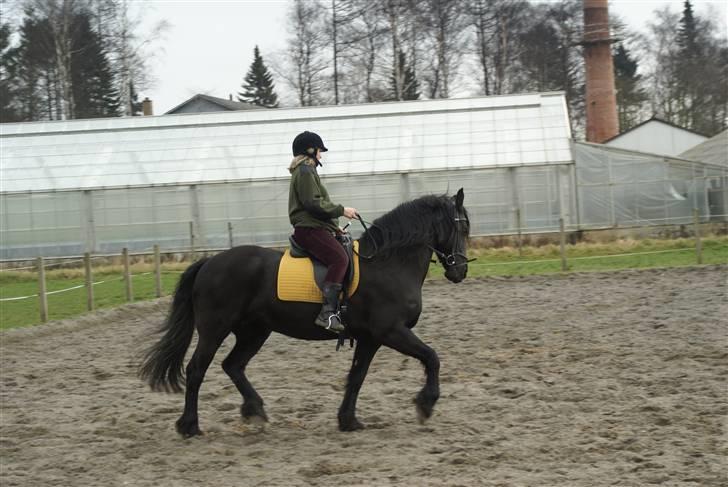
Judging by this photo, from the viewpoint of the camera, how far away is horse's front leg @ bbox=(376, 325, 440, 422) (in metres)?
6.59

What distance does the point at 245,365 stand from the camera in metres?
7.28

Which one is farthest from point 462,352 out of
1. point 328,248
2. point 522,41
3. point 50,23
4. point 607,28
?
point 522,41

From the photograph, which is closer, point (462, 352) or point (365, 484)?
point (365, 484)

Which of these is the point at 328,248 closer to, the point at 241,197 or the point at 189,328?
the point at 189,328

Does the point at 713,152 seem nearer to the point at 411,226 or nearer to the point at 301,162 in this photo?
the point at 411,226

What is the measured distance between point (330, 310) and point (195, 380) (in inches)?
50.9

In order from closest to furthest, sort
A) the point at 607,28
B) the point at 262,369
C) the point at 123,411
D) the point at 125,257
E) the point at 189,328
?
the point at 189,328 < the point at 123,411 < the point at 262,369 < the point at 125,257 < the point at 607,28

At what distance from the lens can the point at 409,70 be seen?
142 feet

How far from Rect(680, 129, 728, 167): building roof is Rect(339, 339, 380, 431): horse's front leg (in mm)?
25384

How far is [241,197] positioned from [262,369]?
17.9 meters

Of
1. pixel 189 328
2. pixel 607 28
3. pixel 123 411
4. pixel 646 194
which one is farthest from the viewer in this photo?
pixel 607 28

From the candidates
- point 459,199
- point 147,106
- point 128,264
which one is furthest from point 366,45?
point 459,199

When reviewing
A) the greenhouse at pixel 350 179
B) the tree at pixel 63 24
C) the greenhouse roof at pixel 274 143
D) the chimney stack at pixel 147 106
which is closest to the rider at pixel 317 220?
the greenhouse at pixel 350 179

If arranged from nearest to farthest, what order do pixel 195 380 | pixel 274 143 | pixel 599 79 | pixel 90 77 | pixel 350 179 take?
1. pixel 195 380
2. pixel 350 179
3. pixel 274 143
4. pixel 599 79
5. pixel 90 77
